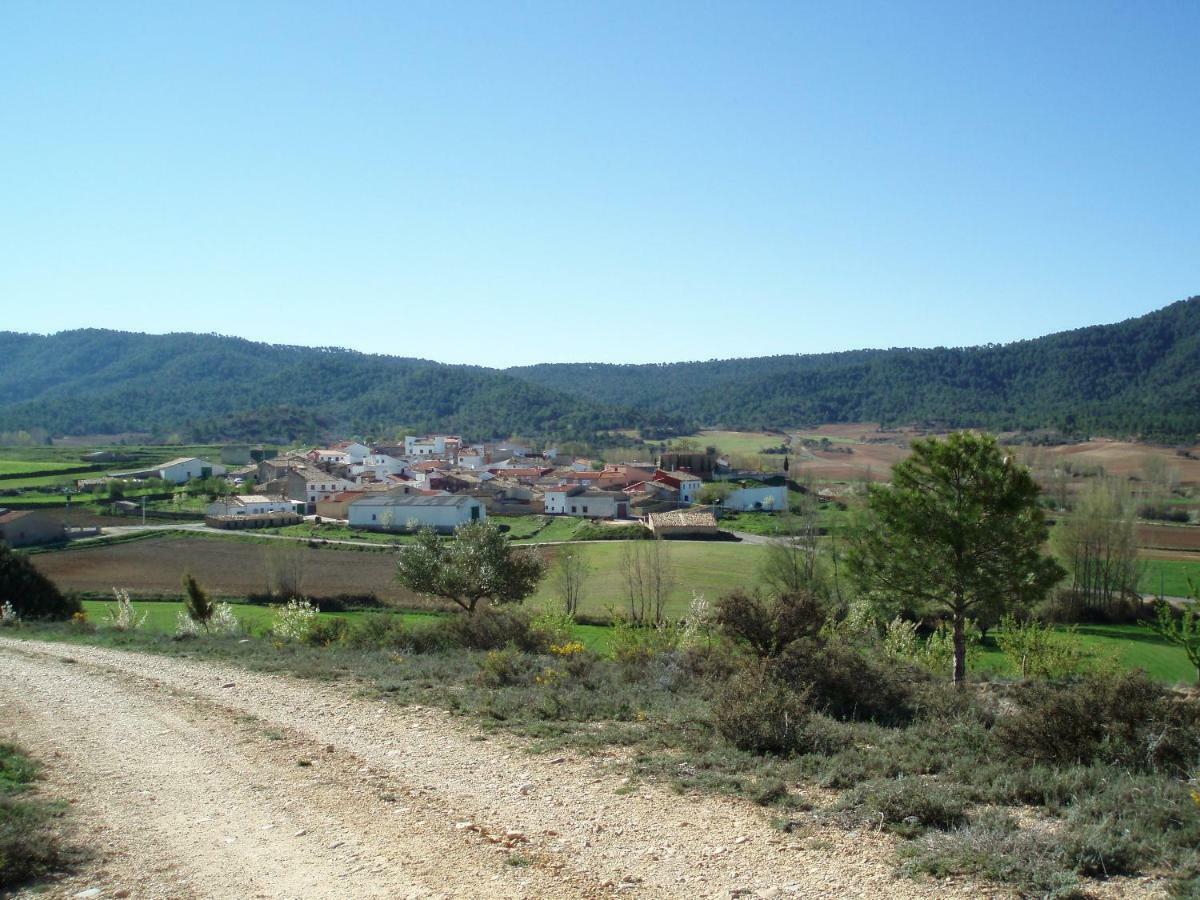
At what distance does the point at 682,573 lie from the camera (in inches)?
1870

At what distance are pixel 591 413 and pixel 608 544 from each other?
117545mm

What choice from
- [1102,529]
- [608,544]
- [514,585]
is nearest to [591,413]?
[608,544]

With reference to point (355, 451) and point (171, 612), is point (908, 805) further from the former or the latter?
point (355, 451)

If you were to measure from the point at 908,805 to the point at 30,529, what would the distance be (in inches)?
2539

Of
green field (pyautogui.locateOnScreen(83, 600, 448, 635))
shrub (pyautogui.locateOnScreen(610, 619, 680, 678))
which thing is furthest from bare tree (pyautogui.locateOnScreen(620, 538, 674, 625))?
shrub (pyautogui.locateOnScreen(610, 619, 680, 678))

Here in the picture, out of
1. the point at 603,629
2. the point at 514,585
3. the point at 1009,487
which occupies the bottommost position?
the point at 603,629

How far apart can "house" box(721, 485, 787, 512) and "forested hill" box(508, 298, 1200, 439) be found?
50.5 m

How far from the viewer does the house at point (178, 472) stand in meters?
92.4

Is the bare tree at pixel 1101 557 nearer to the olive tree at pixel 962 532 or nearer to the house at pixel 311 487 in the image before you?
the olive tree at pixel 962 532

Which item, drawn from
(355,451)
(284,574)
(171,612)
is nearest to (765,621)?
(171,612)

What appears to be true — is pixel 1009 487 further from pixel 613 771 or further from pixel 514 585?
pixel 514 585

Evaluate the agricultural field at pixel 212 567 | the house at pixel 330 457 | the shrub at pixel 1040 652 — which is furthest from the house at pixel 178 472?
the shrub at pixel 1040 652

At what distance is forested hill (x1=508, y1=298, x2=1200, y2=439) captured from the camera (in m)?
121

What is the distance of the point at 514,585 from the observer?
24109 mm
